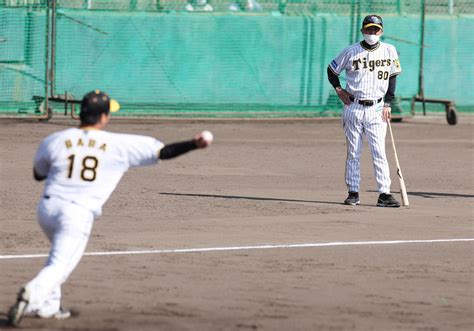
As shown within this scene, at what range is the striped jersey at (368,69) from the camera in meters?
14.6

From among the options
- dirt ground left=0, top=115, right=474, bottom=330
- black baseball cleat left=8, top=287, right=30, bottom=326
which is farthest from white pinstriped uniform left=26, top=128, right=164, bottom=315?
dirt ground left=0, top=115, right=474, bottom=330

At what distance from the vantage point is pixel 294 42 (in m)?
26.4

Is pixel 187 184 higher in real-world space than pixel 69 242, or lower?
lower

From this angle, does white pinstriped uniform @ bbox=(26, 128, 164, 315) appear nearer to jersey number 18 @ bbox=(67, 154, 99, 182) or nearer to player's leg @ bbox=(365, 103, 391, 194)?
jersey number 18 @ bbox=(67, 154, 99, 182)

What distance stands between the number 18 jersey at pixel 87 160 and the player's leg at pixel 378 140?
21.7ft

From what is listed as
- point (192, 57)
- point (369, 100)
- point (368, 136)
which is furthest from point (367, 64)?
point (192, 57)

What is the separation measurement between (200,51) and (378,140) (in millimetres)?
11708

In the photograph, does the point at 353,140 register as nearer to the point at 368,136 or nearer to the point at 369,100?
the point at 368,136

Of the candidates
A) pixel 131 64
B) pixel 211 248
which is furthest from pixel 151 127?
pixel 211 248

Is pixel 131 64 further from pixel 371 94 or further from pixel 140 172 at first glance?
pixel 371 94

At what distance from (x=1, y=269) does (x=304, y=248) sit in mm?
2984

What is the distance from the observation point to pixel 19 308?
793 centimetres

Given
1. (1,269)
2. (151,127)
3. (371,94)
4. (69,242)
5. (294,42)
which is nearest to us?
(69,242)

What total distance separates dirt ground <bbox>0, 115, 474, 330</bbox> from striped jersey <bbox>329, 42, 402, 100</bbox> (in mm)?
1392
